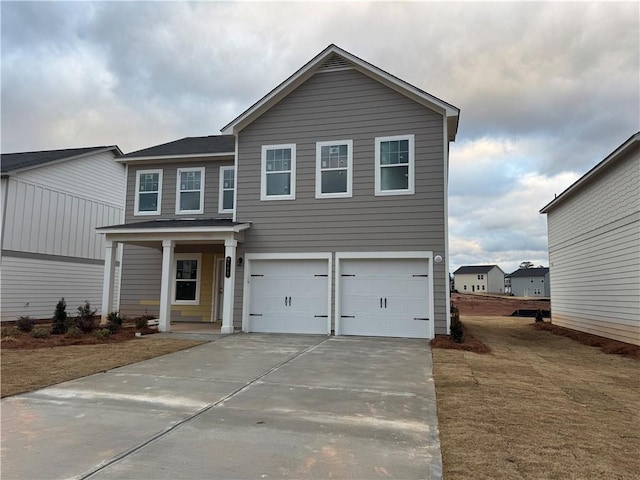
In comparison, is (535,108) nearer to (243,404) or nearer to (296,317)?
(296,317)

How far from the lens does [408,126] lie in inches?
468

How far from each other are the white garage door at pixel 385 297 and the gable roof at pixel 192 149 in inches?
232

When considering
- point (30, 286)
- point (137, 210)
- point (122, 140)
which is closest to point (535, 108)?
point (137, 210)

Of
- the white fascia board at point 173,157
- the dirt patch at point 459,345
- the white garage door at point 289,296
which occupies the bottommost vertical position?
the dirt patch at point 459,345

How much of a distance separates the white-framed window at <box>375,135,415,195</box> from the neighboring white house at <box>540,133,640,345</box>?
5153 mm

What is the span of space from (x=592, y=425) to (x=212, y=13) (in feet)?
40.7

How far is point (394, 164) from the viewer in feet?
39.1

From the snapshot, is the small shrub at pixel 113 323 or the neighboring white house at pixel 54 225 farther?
the neighboring white house at pixel 54 225

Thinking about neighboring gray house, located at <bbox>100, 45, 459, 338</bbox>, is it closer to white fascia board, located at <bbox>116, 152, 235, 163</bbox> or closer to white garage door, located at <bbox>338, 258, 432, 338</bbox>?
white garage door, located at <bbox>338, 258, 432, 338</bbox>

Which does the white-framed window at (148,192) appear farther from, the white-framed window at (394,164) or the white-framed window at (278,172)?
the white-framed window at (394,164)

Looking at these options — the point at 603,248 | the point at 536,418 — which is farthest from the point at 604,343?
the point at 536,418

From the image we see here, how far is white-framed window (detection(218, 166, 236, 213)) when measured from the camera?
14.4 meters

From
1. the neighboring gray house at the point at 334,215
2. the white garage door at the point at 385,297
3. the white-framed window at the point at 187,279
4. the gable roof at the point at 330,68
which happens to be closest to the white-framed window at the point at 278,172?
the neighboring gray house at the point at 334,215

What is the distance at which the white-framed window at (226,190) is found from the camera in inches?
566
